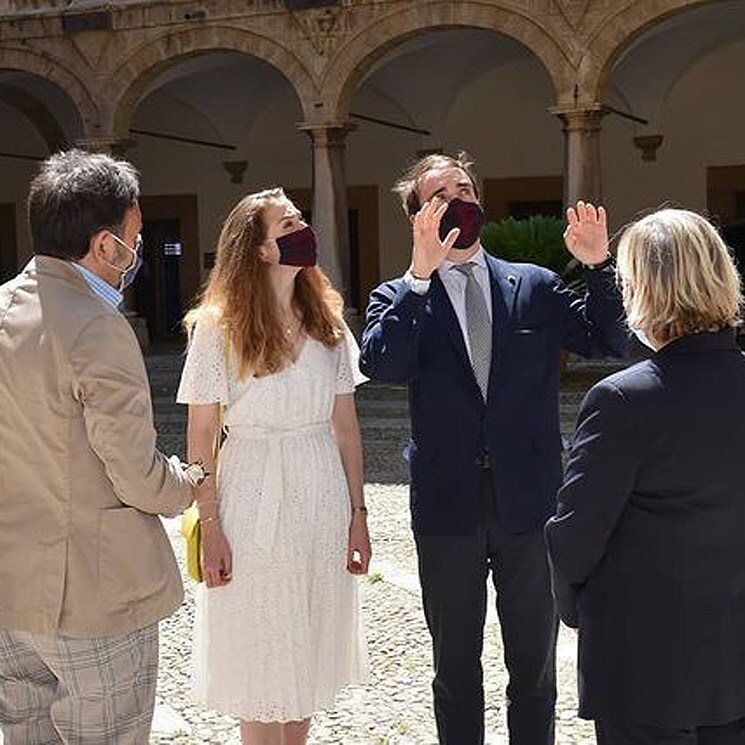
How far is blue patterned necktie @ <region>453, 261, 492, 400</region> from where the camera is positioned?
318 cm

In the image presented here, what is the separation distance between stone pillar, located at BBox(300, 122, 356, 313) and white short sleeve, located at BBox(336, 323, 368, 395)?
11.5m

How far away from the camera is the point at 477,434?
10.3 feet

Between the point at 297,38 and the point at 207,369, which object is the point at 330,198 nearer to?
the point at 297,38

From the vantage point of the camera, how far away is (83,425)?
2455 millimetres

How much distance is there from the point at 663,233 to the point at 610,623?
0.73 metres

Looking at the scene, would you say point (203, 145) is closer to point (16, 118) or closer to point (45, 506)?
point (16, 118)

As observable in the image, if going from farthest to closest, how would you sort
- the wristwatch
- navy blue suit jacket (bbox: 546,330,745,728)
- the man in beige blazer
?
the wristwatch, the man in beige blazer, navy blue suit jacket (bbox: 546,330,745,728)

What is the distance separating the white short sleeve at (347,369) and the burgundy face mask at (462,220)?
0.41 m

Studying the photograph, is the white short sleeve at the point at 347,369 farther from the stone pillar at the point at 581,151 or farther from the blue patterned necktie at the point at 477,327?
the stone pillar at the point at 581,151

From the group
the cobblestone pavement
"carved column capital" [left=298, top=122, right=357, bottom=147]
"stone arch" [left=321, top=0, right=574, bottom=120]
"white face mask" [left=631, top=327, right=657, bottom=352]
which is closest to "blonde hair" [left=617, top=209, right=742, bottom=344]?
"white face mask" [left=631, top=327, right=657, bottom=352]

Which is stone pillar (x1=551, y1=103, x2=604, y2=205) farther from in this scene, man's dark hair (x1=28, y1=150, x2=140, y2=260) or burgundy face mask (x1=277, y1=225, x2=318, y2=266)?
man's dark hair (x1=28, y1=150, x2=140, y2=260)

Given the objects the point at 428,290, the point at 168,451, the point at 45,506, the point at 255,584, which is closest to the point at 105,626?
the point at 45,506

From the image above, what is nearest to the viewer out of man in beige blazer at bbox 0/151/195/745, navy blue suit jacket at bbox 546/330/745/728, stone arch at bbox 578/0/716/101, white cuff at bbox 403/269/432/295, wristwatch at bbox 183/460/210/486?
navy blue suit jacket at bbox 546/330/745/728

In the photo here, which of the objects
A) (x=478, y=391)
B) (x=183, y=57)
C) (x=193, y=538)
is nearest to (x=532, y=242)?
(x=183, y=57)
